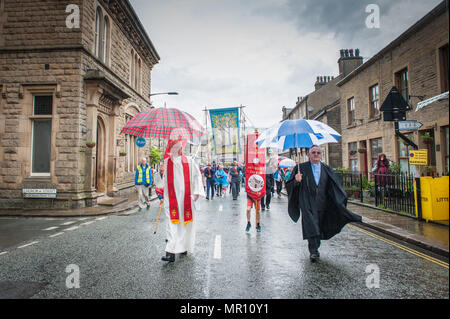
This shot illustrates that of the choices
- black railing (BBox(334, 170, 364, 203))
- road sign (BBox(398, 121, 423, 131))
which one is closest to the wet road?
road sign (BBox(398, 121, 423, 131))

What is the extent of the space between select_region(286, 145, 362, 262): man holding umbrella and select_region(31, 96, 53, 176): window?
36.3ft

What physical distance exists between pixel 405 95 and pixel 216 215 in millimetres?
11185

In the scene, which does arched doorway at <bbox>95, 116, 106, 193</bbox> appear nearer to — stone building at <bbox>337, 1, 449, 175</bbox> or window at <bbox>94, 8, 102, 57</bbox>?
window at <bbox>94, 8, 102, 57</bbox>

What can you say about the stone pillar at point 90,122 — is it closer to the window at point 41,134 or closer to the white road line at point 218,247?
the window at point 41,134

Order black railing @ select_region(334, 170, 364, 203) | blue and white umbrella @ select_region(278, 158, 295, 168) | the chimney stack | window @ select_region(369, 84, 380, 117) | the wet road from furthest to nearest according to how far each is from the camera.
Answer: the chimney stack < blue and white umbrella @ select_region(278, 158, 295, 168) < window @ select_region(369, 84, 380, 117) < black railing @ select_region(334, 170, 364, 203) < the wet road

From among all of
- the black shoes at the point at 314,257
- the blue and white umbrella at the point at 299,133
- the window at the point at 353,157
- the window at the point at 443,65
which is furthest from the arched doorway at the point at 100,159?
the window at the point at 353,157

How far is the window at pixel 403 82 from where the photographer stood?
13.0 meters

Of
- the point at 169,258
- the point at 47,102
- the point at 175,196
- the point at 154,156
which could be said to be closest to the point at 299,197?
the point at 175,196

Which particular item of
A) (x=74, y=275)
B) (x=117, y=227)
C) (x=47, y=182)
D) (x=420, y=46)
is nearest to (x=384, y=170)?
(x=420, y=46)

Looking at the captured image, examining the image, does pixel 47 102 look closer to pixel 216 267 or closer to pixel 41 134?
pixel 41 134

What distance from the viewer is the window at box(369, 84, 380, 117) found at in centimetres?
1565
